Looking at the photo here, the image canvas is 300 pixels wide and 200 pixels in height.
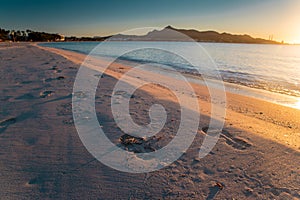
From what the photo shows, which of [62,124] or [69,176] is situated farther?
[62,124]

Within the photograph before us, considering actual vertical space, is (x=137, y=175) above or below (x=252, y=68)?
above

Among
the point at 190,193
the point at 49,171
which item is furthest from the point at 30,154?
the point at 190,193

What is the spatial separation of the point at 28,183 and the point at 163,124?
3051 mm

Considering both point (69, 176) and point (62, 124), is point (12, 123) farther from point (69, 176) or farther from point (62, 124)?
point (69, 176)

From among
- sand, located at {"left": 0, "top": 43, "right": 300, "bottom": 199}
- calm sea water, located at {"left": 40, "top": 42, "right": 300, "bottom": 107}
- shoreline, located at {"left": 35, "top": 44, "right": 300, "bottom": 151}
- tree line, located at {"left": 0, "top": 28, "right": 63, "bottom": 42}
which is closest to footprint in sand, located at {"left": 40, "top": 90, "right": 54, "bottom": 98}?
sand, located at {"left": 0, "top": 43, "right": 300, "bottom": 199}

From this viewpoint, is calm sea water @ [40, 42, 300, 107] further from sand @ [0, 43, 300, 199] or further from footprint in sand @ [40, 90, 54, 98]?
footprint in sand @ [40, 90, 54, 98]

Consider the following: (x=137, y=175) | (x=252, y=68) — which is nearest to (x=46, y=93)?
(x=137, y=175)

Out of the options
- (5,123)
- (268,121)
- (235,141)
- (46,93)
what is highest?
(46,93)

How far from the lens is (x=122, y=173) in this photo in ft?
10.0

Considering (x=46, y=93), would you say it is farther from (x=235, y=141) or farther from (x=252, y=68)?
(x=252, y=68)

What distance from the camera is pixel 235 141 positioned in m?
4.26

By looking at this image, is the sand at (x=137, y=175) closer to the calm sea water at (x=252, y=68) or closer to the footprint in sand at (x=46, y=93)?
the footprint in sand at (x=46, y=93)

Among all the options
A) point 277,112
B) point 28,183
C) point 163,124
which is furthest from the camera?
point 277,112

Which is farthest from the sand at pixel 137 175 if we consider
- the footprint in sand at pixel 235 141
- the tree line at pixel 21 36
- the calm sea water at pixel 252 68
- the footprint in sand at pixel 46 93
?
the tree line at pixel 21 36
